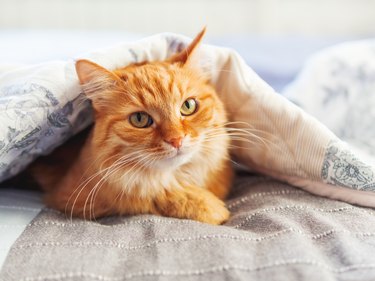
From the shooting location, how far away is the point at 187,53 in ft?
3.97

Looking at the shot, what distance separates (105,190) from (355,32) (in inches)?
100

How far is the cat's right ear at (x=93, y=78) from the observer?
3.55ft

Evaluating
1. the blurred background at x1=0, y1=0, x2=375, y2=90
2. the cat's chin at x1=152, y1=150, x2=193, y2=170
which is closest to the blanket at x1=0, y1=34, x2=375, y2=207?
the cat's chin at x1=152, y1=150, x2=193, y2=170

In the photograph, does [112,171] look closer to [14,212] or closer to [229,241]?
[14,212]

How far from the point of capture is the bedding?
825mm

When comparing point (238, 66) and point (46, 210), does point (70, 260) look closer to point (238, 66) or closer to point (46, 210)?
point (46, 210)

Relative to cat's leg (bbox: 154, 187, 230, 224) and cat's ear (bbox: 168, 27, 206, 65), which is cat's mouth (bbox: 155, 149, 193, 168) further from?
cat's ear (bbox: 168, 27, 206, 65)

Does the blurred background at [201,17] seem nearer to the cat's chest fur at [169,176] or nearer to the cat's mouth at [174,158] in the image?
the cat's chest fur at [169,176]

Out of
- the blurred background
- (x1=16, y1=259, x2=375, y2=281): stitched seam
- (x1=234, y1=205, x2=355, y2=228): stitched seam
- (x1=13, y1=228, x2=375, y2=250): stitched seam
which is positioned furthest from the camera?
the blurred background

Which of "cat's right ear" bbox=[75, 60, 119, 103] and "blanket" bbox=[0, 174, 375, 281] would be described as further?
"cat's right ear" bbox=[75, 60, 119, 103]

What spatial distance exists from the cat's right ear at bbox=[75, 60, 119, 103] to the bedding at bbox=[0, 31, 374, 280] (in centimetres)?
6

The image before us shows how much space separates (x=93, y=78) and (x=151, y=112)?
0.17 meters

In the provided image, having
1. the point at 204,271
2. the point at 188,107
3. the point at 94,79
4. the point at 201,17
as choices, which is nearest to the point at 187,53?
the point at 188,107

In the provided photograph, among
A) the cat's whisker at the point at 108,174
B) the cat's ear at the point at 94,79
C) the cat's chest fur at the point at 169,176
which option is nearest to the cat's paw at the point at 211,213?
the cat's chest fur at the point at 169,176
